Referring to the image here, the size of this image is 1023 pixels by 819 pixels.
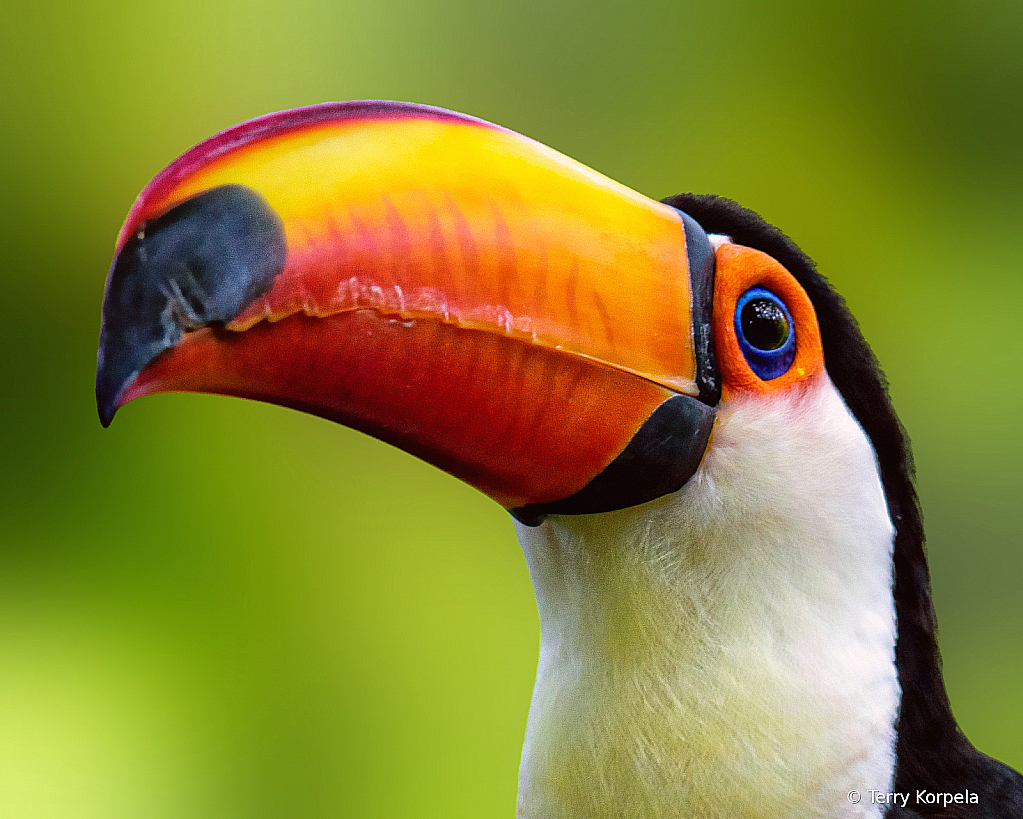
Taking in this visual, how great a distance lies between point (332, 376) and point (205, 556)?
2663 mm

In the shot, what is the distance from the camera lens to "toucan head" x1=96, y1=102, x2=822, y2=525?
801 millimetres

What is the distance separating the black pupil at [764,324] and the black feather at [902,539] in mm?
99

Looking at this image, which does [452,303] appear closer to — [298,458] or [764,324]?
[764,324]

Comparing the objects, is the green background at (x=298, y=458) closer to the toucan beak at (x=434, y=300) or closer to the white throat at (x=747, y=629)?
the white throat at (x=747, y=629)

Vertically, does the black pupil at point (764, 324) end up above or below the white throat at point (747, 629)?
above

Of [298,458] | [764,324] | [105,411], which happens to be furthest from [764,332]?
[298,458]

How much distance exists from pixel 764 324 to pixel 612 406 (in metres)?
0.21

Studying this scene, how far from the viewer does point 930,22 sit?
11.7 feet

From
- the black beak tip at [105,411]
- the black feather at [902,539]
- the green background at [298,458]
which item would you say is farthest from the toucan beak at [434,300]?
the green background at [298,458]

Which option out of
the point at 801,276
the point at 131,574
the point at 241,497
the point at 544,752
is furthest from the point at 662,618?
the point at 131,574

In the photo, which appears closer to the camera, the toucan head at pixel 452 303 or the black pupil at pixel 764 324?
the toucan head at pixel 452 303

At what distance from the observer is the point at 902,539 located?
1.19 meters

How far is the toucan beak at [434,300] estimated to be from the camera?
0.80 metres

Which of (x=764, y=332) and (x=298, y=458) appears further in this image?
(x=298, y=458)
